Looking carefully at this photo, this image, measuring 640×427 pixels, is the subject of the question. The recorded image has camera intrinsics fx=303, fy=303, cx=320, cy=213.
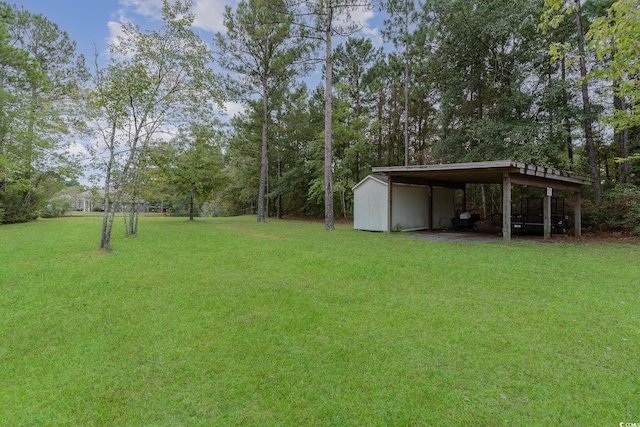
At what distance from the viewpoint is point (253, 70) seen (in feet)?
54.5

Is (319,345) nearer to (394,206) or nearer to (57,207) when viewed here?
(394,206)

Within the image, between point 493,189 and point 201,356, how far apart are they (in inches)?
735

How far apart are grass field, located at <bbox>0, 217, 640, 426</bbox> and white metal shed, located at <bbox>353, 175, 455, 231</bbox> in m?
6.41

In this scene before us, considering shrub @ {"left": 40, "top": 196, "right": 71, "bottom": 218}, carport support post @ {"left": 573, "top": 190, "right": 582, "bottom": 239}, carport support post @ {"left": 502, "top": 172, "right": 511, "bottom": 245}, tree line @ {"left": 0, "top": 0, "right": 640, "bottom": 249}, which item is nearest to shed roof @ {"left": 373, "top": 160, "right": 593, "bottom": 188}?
carport support post @ {"left": 502, "top": 172, "right": 511, "bottom": 245}

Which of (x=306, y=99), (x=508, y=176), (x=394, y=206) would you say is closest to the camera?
(x=508, y=176)

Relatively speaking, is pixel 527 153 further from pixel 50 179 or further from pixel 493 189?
pixel 50 179

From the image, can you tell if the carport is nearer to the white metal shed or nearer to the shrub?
the white metal shed

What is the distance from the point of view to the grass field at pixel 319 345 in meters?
1.88

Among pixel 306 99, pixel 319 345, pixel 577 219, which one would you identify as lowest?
pixel 319 345

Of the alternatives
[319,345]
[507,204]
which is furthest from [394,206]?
[319,345]

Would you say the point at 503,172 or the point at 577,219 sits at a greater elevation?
the point at 503,172

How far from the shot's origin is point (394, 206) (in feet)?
38.6

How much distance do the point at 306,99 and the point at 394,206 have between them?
11857 millimetres

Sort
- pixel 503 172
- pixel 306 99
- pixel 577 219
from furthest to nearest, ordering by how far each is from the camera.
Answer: pixel 306 99, pixel 577 219, pixel 503 172
